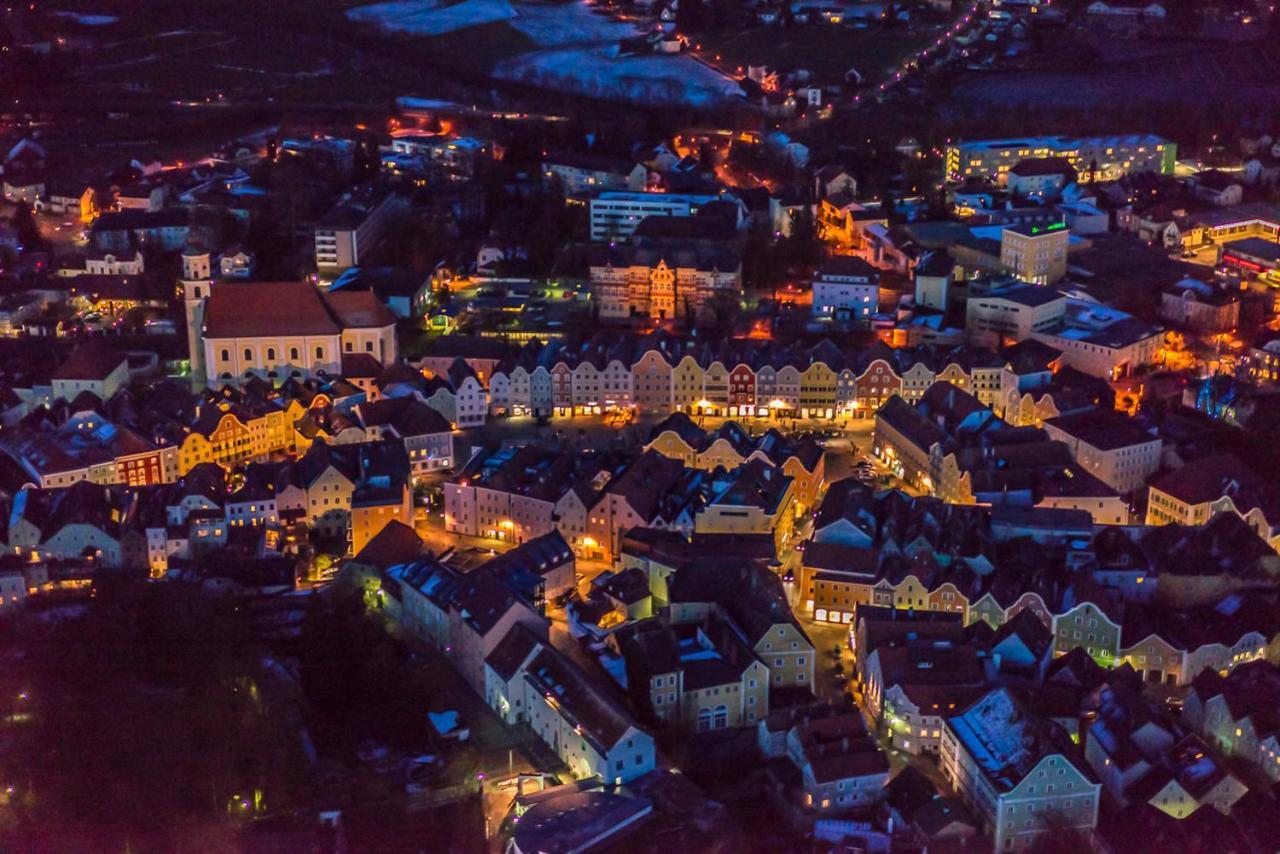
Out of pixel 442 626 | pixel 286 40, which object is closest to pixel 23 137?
pixel 286 40

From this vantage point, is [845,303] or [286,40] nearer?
[845,303]

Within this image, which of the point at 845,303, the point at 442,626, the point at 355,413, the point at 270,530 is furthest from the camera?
the point at 845,303

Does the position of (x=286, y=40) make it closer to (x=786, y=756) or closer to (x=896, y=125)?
(x=896, y=125)

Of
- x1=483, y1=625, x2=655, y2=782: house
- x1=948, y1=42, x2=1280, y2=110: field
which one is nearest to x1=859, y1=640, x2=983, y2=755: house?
x1=483, y1=625, x2=655, y2=782: house

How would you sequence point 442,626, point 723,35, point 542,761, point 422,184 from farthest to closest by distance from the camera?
1. point 723,35
2. point 422,184
3. point 442,626
4. point 542,761

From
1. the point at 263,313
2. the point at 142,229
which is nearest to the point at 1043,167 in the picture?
the point at 263,313

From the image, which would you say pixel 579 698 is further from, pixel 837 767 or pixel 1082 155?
pixel 1082 155

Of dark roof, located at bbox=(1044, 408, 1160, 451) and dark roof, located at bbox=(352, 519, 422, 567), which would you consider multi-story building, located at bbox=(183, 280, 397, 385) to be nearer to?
dark roof, located at bbox=(352, 519, 422, 567)

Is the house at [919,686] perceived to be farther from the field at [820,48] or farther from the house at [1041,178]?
the field at [820,48]
